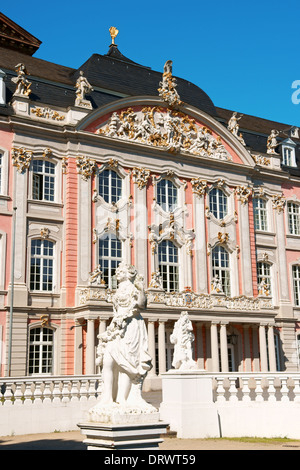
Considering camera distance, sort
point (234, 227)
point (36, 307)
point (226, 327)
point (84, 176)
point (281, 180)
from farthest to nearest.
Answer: point (281, 180)
point (234, 227)
point (226, 327)
point (84, 176)
point (36, 307)

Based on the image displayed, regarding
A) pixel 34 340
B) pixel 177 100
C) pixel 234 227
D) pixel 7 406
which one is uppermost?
pixel 177 100

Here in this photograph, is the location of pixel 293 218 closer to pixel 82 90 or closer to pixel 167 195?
pixel 167 195

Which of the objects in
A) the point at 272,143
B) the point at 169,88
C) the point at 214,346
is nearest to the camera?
the point at 214,346

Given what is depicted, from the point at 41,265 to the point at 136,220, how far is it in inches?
217

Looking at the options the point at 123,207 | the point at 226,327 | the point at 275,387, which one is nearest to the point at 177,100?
the point at 123,207

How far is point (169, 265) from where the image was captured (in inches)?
1235

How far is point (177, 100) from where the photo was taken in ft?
108

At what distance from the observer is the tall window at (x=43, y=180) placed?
28703 mm

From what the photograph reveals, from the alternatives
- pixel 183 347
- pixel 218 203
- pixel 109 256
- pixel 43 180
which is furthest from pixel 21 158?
pixel 183 347

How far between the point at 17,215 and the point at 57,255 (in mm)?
2637

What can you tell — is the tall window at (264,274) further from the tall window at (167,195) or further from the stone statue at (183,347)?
the stone statue at (183,347)

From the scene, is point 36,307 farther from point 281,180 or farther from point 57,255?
point 281,180

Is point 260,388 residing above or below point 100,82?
below

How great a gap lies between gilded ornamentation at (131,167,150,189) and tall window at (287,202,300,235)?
11120mm
